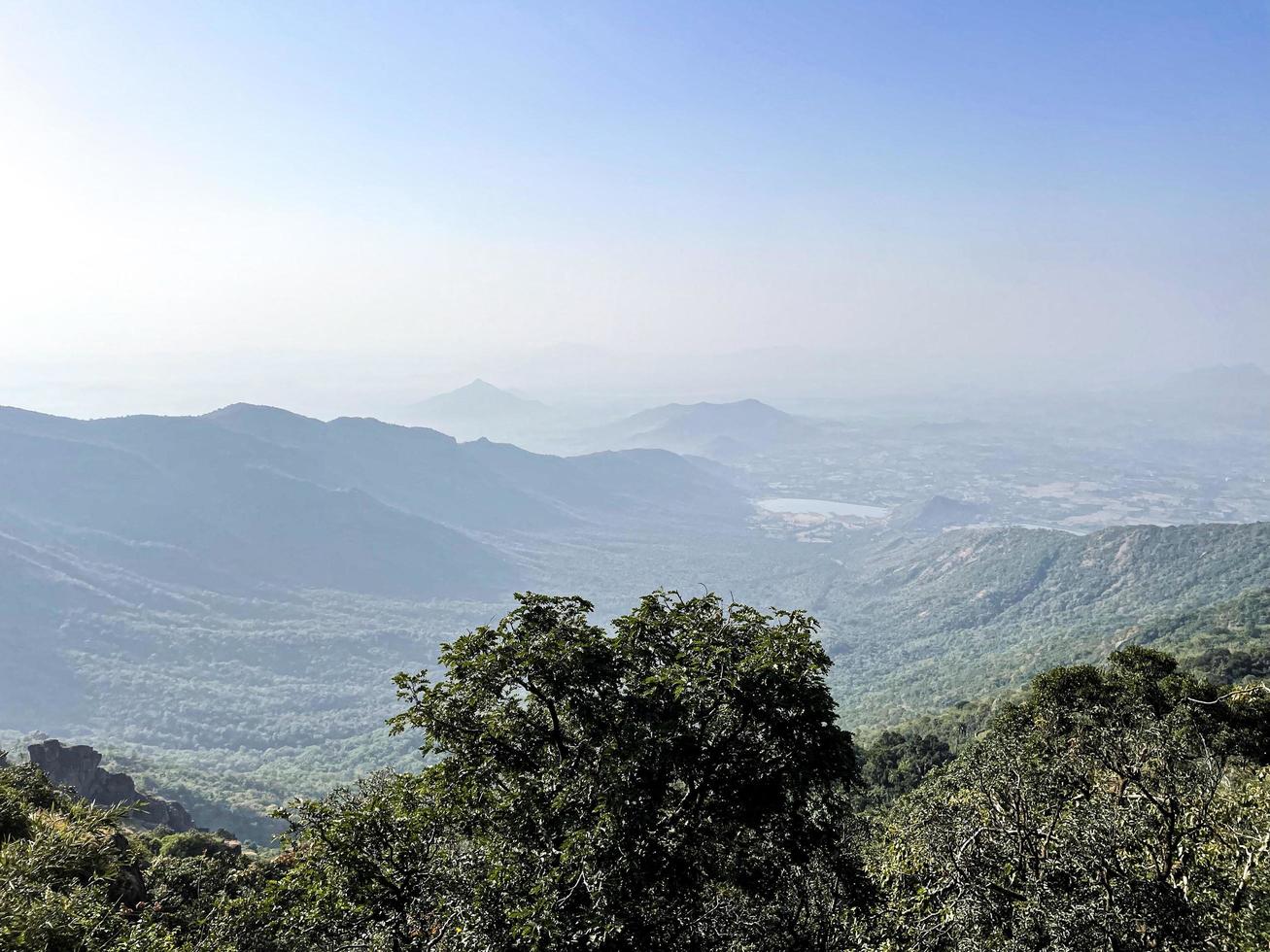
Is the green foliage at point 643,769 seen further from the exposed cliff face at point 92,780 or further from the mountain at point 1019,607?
the mountain at point 1019,607

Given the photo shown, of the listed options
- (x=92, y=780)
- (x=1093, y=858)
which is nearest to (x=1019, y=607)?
(x=92, y=780)

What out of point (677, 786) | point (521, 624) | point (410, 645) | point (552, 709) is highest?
point (521, 624)

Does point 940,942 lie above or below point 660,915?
below

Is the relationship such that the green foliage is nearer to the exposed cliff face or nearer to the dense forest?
the dense forest

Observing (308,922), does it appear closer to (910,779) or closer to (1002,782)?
(1002,782)

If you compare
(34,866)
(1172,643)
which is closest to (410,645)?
(1172,643)

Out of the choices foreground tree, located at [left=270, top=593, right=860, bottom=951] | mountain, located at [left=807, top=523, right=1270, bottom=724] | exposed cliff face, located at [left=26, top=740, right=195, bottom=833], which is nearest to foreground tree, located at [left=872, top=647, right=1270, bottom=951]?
foreground tree, located at [left=270, top=593, right=860, bottom=951]

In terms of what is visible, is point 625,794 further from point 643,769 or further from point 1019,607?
point 1019,607
